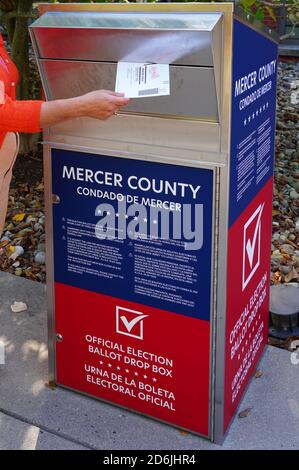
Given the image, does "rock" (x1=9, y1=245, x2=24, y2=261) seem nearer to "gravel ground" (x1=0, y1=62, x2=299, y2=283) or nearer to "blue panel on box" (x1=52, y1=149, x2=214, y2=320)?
"gravel ground" (x1=0, y1=62, x2=299, y2=283)

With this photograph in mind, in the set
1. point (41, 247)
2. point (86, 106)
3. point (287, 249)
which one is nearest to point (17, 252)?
point (41, 247)

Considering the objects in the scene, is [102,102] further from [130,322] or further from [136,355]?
[136,355]

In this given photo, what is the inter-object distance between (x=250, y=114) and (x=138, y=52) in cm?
50

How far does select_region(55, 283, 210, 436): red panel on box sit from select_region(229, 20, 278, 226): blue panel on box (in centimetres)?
53

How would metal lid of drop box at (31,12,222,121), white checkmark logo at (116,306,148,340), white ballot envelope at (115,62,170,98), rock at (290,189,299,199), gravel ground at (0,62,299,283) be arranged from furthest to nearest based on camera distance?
rock at (290,189,299,199) < gravel ground at (0,62,299,283) < white checkmark logo at (116,306,148,340) < white ballot envelope at (115,62,170,98) < metal lid of drop box at (31,12,222,121)

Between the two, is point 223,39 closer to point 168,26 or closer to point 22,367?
point 168,26

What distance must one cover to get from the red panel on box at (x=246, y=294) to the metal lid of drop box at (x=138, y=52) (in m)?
0.53

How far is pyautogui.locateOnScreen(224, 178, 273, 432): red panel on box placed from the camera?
2586mm

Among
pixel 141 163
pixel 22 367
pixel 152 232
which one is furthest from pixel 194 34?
pixel 22 367

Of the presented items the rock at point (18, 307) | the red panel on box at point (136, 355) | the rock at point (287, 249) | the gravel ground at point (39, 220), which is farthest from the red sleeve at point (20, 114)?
the rock at point (287, 249)

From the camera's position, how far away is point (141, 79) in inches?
90.6

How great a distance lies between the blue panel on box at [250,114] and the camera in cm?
230

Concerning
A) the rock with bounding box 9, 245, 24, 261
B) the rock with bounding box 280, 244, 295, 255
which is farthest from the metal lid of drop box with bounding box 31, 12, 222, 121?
the rock with bounding box 280, 244, 295, 255

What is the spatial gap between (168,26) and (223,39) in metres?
0.18
